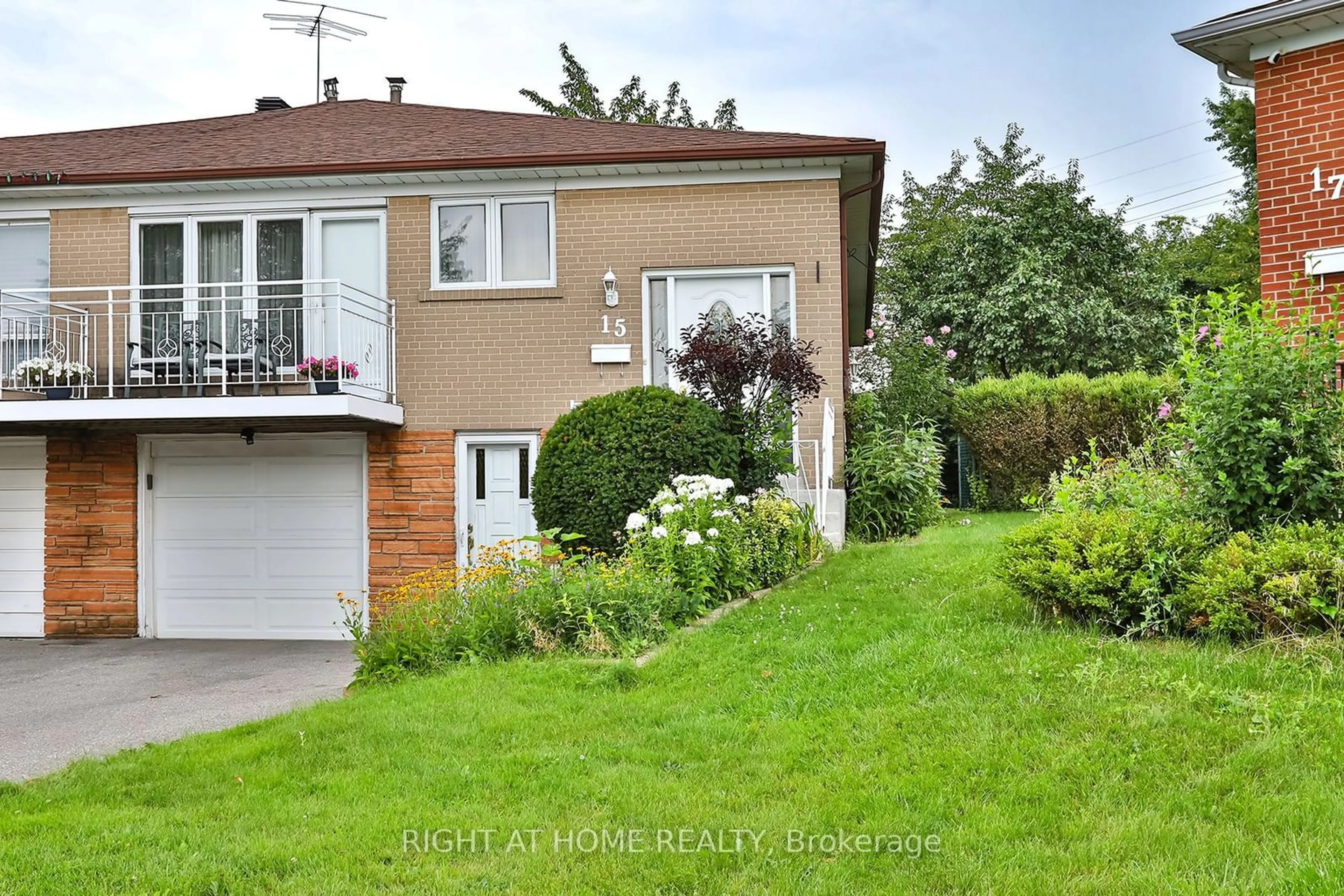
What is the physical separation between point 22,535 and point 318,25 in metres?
9.23

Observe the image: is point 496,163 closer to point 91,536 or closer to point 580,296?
point 580,296

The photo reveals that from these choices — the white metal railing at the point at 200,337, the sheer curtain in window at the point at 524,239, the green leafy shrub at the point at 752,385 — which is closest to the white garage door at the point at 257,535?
the white metal railing at the point at 200,337

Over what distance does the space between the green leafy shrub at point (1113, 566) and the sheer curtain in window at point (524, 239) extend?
7040 millimetres

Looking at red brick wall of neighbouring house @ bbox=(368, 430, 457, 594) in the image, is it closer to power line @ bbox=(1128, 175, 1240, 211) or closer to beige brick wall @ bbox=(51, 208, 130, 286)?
beige brick wall @ bbox=(51, 208, 130, 286)

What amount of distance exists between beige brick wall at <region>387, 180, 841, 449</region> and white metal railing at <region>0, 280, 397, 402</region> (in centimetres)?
48

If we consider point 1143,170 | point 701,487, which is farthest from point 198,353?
point 1143,170

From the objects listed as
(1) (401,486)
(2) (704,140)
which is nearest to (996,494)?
(2) (704,140)

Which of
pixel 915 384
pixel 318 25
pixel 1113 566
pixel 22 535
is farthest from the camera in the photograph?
pixel 318 25

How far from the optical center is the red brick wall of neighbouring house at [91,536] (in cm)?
1185

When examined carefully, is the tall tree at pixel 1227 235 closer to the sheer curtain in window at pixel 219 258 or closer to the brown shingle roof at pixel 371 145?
the brown shingle roof at pixel 371 145

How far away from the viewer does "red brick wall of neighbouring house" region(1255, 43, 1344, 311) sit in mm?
7566

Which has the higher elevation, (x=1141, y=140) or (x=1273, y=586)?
(x=1141, y=140)

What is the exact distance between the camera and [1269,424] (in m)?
5.41

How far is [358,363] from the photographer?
10.8m
